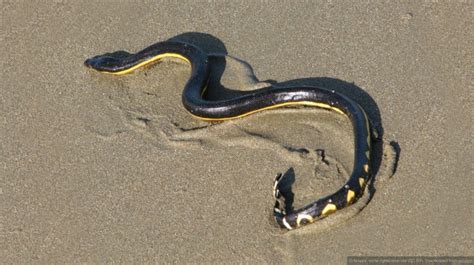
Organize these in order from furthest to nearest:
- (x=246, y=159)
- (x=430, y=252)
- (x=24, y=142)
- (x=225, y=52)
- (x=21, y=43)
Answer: (x=21, y=43) → (x=225, y=52) → (x=24, y=142) → (x=246, y=159) → (x=430, y=252)

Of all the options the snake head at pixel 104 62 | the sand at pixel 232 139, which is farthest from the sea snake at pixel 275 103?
the sand at pixel 232 139

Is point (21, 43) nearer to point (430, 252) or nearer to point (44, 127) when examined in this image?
point (44, 127)

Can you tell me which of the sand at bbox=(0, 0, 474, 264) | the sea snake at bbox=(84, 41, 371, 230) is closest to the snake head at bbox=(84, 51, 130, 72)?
the sea snake at bbox=(84, 41, 371, 230)

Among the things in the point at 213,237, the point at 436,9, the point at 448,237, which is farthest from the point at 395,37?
the point at 213,237

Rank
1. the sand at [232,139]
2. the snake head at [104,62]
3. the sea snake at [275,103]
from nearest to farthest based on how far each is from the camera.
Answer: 1. the sea snake at [275,103]
2. the sand at [232,139]
3. the snake head at [104,62]

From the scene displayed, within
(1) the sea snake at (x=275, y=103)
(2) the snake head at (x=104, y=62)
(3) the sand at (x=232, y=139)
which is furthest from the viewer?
(2) the snake head at (x=104, y=62)

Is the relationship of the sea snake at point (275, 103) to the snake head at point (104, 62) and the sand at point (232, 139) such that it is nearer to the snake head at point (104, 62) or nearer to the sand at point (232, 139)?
the snake head at point (104, 62)

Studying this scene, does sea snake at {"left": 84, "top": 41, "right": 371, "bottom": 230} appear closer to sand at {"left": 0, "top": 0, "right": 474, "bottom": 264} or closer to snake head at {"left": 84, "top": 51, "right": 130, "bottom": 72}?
snake head at {"left": 84, "top": 51, "right": 130, "bottom": 72}
